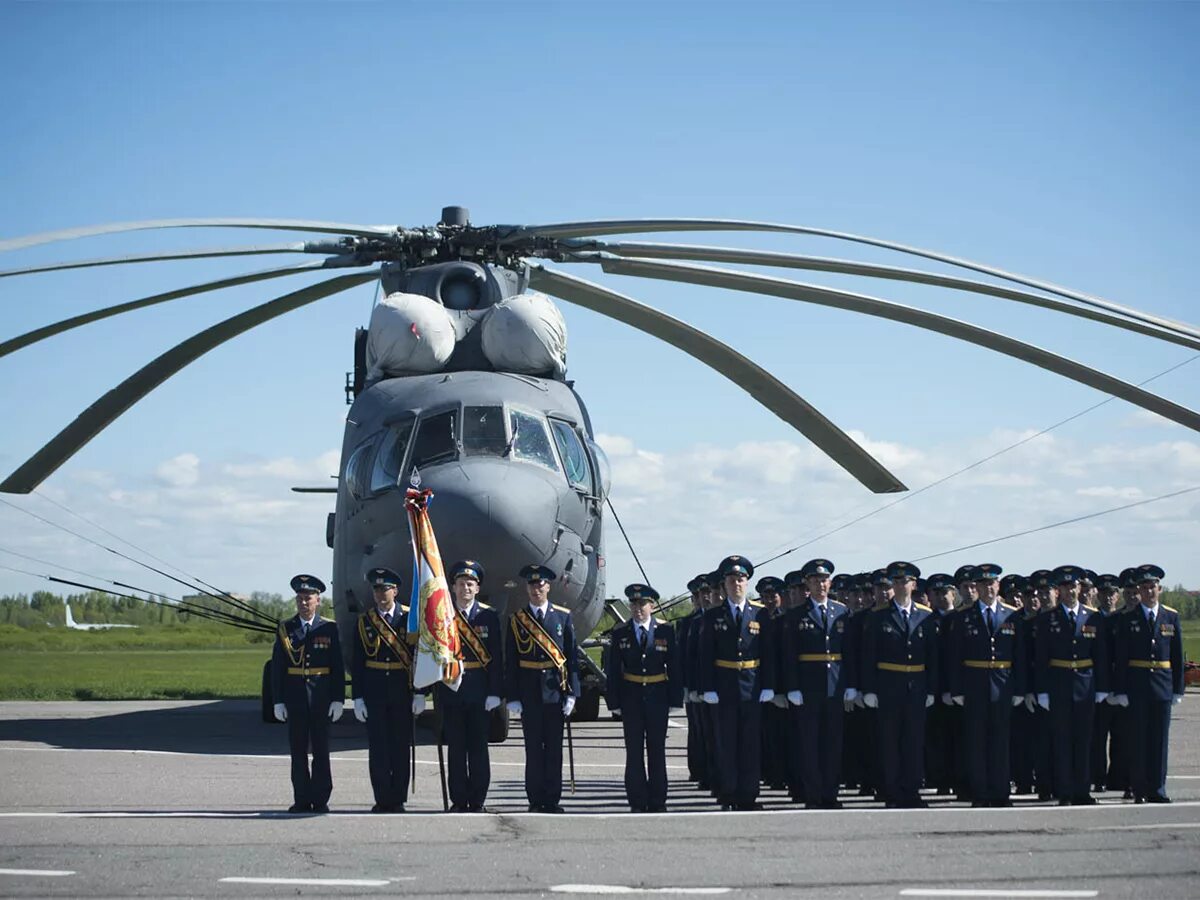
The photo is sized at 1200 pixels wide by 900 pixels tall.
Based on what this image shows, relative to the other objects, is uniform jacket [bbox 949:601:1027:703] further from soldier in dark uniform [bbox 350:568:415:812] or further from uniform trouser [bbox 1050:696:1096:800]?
soldier in dark uniform [bbox 350:568:415:812]

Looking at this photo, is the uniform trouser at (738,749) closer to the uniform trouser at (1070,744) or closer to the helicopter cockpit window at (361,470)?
the uniform trouser at (1070,744)

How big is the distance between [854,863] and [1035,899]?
105 centimetres

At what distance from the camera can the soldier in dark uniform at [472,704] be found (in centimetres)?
927

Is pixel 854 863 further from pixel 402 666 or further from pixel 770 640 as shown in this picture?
pixel 402 666

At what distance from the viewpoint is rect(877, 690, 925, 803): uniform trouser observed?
9547mm

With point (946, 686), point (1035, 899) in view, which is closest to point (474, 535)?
point (946, 686)

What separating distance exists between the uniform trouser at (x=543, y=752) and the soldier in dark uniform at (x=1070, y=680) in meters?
3.28

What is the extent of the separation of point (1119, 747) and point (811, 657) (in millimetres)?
2451

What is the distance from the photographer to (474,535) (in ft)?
38.4

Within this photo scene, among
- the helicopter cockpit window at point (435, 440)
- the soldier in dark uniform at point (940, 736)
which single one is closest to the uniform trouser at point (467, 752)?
the soldier in dark uniform at point (940, 736)

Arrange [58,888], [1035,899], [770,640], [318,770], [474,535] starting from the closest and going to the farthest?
[1035,899] < [58,888] < [318,770] < [770,640] < [474,535]

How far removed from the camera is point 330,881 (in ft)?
21.4

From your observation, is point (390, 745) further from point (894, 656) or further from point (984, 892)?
point (984, 892)

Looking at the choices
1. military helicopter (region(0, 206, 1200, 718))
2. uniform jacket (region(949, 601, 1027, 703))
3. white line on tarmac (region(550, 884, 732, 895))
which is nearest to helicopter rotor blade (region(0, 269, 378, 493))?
military helicopter (region(0, 206, 1200, 718))
